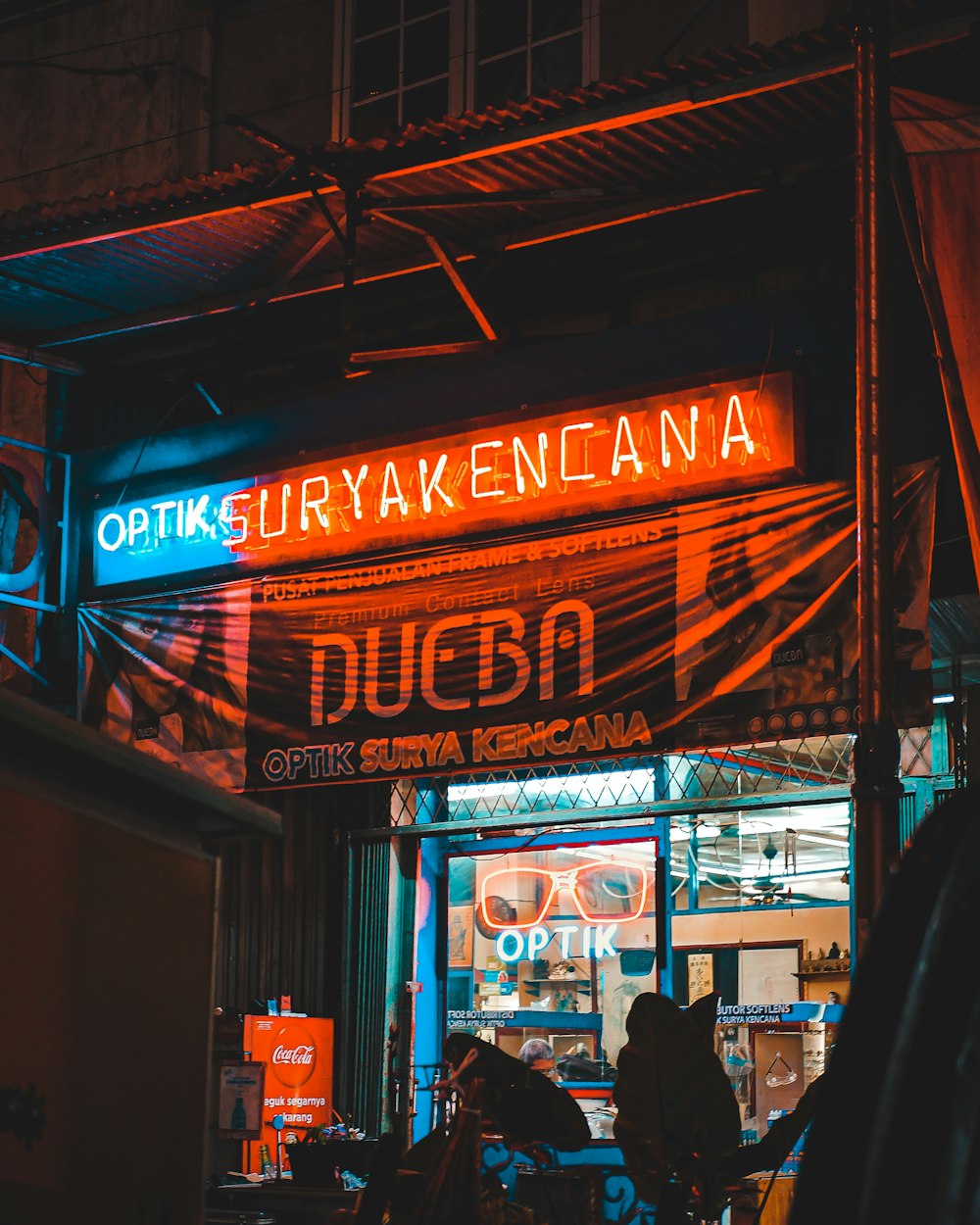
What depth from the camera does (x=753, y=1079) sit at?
10320 millimetres

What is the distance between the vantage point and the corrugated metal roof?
772 centimetres

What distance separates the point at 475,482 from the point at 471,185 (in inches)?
67.7

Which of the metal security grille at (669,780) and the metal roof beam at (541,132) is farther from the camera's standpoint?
the metal security grille at (669,780)

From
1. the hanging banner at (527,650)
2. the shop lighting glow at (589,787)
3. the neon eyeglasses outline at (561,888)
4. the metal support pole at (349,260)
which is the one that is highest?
the metal support pole at (349,260)

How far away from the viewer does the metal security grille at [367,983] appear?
10.9 metres

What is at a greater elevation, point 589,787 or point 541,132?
point 541,132

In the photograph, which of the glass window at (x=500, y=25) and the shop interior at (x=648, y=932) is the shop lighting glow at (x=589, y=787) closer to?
the shop interior at (x=648, y=932)

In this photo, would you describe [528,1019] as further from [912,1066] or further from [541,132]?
[912,1066]

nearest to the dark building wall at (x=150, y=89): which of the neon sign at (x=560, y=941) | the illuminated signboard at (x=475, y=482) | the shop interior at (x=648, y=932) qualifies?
the illuminated signboard at (x=475, y=482)

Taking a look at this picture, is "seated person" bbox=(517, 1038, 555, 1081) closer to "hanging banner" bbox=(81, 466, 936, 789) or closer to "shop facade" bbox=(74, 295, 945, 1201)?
"shop facade" bbox=(74, 295, 945, 1201)

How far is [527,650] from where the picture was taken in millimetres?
8812

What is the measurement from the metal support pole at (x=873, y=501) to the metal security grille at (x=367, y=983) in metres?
6.11

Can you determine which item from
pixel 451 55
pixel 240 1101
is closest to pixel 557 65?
pixel 451 55

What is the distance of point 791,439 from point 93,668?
504 cm
